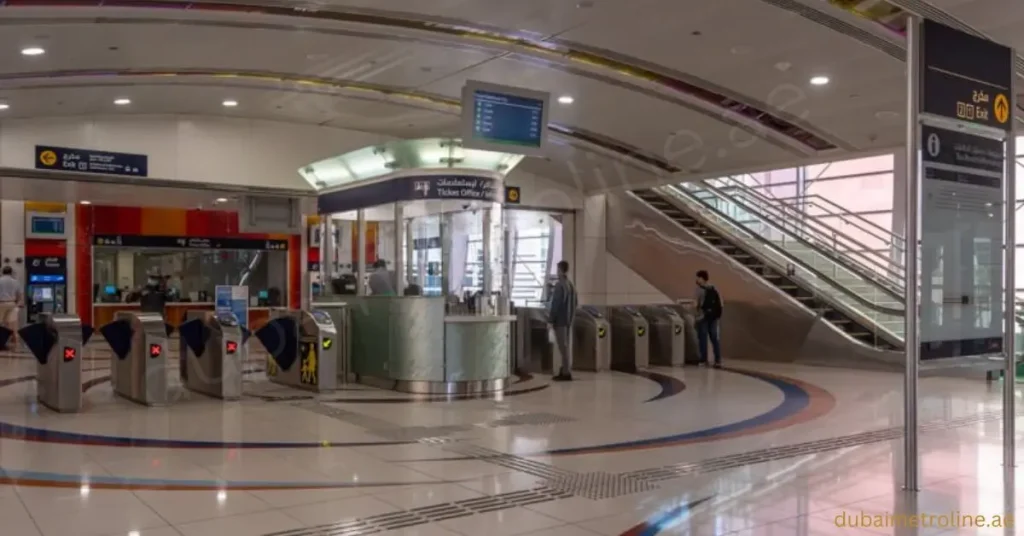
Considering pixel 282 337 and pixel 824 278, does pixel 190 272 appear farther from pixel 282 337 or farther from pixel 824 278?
pixel 824 278

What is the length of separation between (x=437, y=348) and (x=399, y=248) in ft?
4.07

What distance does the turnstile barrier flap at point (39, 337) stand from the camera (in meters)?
8.19

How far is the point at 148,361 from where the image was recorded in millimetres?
8359

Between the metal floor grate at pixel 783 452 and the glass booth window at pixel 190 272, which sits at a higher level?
the glass booth window at pixel 190 272

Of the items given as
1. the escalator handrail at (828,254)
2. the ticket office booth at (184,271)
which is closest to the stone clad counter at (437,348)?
the escalator handrail at (828,254)

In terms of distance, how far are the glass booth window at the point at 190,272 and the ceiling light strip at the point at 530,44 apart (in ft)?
40.0

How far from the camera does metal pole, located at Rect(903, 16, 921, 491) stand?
4918 mm

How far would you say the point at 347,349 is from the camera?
10148 mm

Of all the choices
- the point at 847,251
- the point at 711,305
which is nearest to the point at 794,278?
the point at 847,251

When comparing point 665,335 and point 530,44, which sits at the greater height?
point 530,44

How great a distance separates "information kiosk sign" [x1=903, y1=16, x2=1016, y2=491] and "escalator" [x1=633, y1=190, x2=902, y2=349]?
6.80 metres

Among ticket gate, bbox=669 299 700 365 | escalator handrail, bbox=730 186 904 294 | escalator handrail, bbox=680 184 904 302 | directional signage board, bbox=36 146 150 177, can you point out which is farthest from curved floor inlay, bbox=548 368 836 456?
directional signage board, bbox=36 146 150 177

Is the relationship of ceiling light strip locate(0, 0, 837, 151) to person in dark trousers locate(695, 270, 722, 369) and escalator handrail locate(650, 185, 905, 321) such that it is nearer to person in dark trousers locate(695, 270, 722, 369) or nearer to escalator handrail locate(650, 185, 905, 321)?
escalator handrail locate(650, 185, 905, 321)
